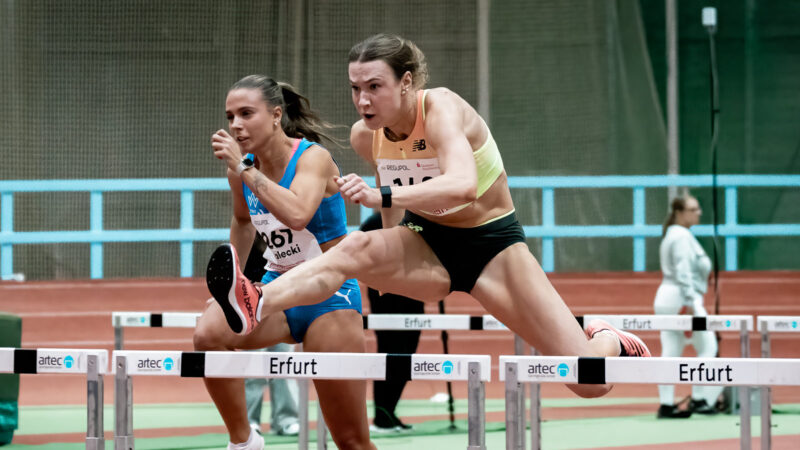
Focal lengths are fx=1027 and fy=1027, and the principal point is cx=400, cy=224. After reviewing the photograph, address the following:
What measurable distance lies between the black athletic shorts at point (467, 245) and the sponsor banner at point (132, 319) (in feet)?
6.05

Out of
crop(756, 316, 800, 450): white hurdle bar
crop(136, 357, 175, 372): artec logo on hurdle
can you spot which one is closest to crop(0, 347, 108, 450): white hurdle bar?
crop(136, 357, 175, 372): artec logo on hurdle

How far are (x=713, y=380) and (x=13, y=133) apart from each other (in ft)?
30.3

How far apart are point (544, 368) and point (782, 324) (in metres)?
2.15

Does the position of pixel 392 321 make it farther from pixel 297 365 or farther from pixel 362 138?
pixel 297 365

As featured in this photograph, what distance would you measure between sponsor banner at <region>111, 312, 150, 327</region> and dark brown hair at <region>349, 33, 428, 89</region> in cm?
199

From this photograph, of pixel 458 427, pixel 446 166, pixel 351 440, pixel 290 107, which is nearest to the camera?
pixel 446 166

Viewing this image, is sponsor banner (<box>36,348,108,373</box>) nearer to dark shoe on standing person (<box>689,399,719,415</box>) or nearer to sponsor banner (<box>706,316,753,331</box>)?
sponsor banner (<box>706,316,753,331</box>)

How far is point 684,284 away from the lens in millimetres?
7051

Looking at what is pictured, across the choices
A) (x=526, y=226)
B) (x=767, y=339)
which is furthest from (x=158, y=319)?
(x=526, y=226)

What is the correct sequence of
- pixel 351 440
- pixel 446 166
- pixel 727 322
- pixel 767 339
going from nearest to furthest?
pixel 446 166
pixel 351 440
pixel 727 322
pixel 767 339

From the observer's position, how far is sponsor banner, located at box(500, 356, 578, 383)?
2635 millimetres

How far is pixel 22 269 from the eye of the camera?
1075 centimetres

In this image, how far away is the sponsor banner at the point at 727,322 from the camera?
4461 mm

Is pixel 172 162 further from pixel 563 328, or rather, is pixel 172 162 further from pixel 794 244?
pixel 563 328
